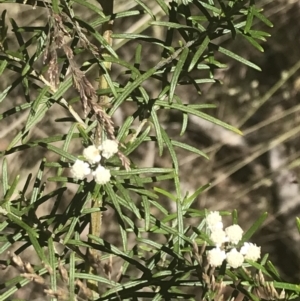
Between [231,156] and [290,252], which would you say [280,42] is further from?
[290,252]

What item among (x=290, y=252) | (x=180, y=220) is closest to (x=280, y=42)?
(x=290, y=252)

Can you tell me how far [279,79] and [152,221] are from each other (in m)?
1.61

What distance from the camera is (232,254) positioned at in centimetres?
53

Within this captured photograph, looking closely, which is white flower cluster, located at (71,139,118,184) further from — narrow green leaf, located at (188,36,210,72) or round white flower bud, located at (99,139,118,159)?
narrow green leaf, located at (188,36,210,72)

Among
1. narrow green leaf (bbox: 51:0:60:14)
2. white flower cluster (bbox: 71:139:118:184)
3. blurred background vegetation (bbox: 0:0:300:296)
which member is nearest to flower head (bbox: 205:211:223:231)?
white flower cluster (bbox: 71:139:118:184)

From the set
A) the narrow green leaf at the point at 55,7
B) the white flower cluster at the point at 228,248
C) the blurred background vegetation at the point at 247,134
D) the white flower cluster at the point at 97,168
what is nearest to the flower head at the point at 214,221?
the white flower cluster at the point at 228,248

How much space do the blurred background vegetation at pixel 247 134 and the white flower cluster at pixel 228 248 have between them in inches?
56.9

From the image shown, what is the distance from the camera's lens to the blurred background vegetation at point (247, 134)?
2023 millimetres

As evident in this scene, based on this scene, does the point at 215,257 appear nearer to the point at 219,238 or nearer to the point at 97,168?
the point at 219,238

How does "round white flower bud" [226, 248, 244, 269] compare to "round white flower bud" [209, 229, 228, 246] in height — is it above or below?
below

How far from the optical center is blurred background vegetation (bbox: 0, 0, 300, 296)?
2.02 m

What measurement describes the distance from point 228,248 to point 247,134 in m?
1.59

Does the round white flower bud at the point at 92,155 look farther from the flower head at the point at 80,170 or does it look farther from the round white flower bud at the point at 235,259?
the round white flower bud at the point at 235,259

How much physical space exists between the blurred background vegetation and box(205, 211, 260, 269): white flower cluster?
144cm
